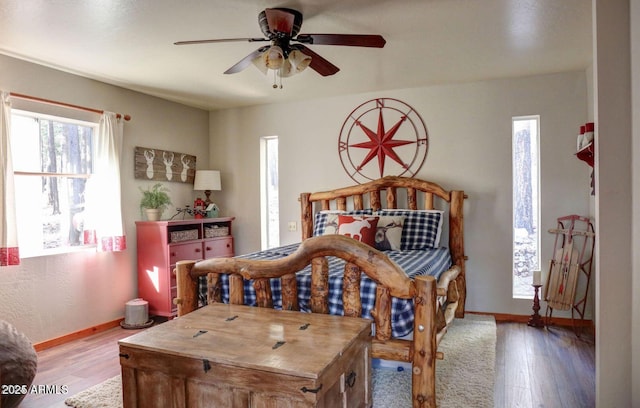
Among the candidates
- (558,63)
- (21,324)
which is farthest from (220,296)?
(558,63)

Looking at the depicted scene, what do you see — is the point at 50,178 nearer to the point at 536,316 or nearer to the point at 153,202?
the point at 153,202

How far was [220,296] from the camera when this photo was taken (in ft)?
8.30

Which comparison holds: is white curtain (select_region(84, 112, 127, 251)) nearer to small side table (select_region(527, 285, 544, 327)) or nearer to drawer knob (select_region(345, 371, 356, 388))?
drawer knob (select_region(345, 371, 356, 388))

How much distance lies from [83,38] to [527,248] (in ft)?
14.0

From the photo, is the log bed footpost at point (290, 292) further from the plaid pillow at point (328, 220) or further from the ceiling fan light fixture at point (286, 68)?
the plaid pillow at point (328, 220)

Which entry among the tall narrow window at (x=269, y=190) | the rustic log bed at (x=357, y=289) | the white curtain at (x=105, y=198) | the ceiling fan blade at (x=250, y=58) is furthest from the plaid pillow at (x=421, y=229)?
the white curtain at (x=105, y=198)

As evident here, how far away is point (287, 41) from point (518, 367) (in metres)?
2.75

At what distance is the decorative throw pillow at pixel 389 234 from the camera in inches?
141

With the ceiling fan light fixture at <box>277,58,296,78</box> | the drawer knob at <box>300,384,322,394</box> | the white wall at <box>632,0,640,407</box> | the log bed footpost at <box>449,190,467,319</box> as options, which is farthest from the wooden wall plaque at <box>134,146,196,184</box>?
the white wall at <box>632,0,640,407</box>

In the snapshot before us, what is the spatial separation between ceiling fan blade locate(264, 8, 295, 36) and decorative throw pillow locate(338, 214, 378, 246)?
1.85 m

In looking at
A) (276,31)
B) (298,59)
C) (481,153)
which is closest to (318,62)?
(298,59)

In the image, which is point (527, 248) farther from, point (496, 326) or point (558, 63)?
point (558, 63)

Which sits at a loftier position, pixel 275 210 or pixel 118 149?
pixel 118 149

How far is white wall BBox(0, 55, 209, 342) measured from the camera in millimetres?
3182
